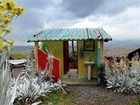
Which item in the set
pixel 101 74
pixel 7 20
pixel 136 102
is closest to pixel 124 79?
pixel 101 74

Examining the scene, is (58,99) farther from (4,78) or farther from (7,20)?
(4,78)

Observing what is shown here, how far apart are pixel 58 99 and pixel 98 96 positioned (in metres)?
1.64

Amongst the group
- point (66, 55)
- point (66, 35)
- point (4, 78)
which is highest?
point (66, 35)

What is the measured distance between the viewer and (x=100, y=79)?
53.2 ft

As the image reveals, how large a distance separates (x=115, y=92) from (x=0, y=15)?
36.1ft

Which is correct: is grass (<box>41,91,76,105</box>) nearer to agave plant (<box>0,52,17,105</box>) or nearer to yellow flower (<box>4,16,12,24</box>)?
yellow flower (<box>4,16,12,24</box>)

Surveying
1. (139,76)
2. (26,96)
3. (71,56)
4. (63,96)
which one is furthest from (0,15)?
(71,56)

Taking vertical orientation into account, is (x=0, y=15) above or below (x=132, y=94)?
above

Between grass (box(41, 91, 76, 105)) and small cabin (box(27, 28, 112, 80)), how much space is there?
13.3 ft

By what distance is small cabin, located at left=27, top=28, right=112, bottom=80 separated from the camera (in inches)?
679

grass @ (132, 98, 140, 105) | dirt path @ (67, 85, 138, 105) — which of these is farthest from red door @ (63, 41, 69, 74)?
grass @ (132, 98, 140, 105)

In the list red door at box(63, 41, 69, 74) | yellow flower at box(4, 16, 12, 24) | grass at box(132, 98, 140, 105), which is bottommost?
grass at box(132, 98, 140, 105)

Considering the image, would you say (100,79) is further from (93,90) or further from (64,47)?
(64,47)

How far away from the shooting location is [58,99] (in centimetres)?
1274
